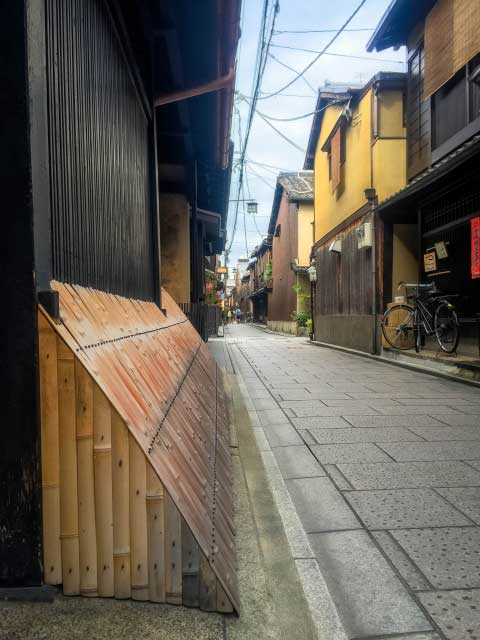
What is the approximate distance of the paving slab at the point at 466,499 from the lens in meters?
2.99

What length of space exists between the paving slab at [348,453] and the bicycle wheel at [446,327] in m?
5.42

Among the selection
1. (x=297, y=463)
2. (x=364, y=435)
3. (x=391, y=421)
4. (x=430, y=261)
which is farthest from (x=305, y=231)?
(x=297, y=463)

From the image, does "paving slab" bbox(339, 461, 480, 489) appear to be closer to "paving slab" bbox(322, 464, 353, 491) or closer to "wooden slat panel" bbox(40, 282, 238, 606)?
"paving slab" bbox(322, 464, 353, 491)

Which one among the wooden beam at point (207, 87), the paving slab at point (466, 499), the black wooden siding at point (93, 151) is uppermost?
the wooden beam at point (207, 87)

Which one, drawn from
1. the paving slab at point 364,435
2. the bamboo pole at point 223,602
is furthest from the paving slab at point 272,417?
the bamboo pole at point 223,602

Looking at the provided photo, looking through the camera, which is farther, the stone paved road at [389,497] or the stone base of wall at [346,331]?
the stone base of wall at [346,331]

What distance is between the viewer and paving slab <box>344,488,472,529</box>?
2.86m

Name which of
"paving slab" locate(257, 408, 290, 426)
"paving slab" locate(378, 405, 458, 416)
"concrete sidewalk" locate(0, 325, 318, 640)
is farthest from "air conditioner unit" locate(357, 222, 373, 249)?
"concrete sidewalk" locate(0, 325, 318, 640)

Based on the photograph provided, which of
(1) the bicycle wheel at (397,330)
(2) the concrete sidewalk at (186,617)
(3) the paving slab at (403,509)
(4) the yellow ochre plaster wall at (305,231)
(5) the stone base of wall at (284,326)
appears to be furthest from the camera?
(5) the stone base of wall at (284,326)

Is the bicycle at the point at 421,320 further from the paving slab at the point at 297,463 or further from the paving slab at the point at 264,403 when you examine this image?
the paving slab at the point at 297,463

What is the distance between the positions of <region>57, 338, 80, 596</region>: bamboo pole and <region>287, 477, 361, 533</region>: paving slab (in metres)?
1.55

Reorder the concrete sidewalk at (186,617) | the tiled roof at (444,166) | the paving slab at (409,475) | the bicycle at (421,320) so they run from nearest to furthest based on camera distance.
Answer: the concrete sidewalk at (186,617), the paving slab at (409,475), the tiled roof at (444,166), the bicycle at (421,320)

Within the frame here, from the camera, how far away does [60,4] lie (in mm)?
2389

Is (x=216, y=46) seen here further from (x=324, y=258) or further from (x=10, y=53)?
Result: (x=324, y=258)
